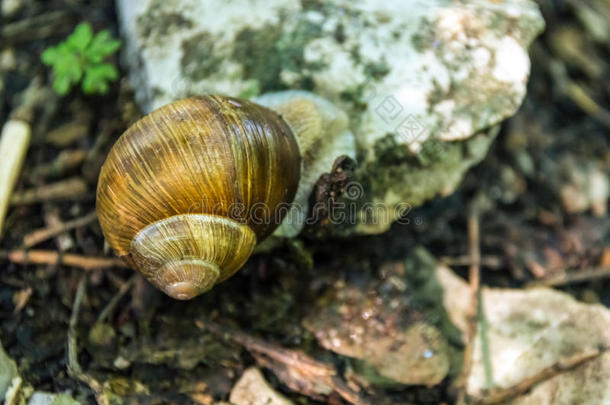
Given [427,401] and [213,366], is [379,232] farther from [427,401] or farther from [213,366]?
[213,366]

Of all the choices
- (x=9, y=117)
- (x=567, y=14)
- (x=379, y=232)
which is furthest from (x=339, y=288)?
(x=567, y=14)

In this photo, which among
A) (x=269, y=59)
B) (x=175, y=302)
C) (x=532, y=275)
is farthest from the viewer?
(x=532, y=275)

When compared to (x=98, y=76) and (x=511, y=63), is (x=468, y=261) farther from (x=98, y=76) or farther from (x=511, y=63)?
(x=98, y=76)

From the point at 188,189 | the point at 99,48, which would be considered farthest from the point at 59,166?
the point at 188,189

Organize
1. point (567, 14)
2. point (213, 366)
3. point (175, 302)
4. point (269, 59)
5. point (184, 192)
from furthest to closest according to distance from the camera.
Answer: point (567, 14) → point (269, 59) → point (175, 302) → point (213, 366) → point (184, 192)

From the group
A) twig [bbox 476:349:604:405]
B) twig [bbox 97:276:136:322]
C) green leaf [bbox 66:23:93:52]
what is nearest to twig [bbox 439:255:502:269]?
twig [bbox 476:349:604:405]

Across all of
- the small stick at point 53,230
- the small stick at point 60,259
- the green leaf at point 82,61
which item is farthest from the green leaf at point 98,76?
the small stick at point 60,259

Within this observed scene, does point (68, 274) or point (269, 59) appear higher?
point (269, 59)
